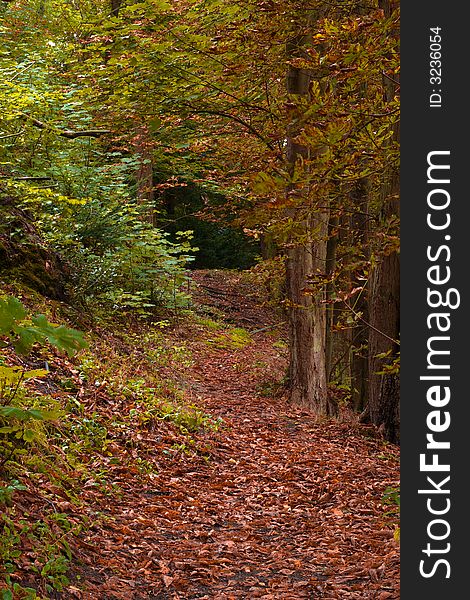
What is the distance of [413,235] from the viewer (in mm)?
3502

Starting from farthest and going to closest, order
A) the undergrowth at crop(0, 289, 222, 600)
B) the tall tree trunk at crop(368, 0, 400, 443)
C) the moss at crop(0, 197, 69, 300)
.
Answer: the moss at crop(0, 197, 69, 300)
the tall tree trunk at crop(368, 0, 400, 443)
the undergrowth at crop(0, 289, 222, 600)

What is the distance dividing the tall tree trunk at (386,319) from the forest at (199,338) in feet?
0.12

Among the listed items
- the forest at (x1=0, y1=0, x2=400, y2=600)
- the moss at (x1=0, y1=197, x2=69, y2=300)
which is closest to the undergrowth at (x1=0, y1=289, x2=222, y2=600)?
the forest at (x1=0, y1=0, x2=400, y2=600)

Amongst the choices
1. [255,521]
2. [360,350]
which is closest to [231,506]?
[255,521]

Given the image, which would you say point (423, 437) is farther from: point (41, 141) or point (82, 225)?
point (82, 225)

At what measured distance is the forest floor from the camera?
195 inches

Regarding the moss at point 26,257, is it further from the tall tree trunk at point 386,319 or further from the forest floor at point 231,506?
the tall tree trunk at point 386,319

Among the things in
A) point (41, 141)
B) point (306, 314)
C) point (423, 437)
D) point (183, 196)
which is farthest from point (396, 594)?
point (183, 196)

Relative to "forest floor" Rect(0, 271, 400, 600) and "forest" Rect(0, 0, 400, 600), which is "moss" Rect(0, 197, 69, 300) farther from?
"forest floor" Rect(0, 271, 400, 600)

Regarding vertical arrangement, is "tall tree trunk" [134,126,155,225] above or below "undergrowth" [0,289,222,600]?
above

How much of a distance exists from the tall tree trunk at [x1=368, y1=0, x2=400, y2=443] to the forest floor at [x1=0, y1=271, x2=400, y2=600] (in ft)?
1.13

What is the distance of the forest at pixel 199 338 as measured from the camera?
16.0 ft

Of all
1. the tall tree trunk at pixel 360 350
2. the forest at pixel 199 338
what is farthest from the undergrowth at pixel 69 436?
the tall tree trunk at pixel 360 350

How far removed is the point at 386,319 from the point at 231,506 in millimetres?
3482
